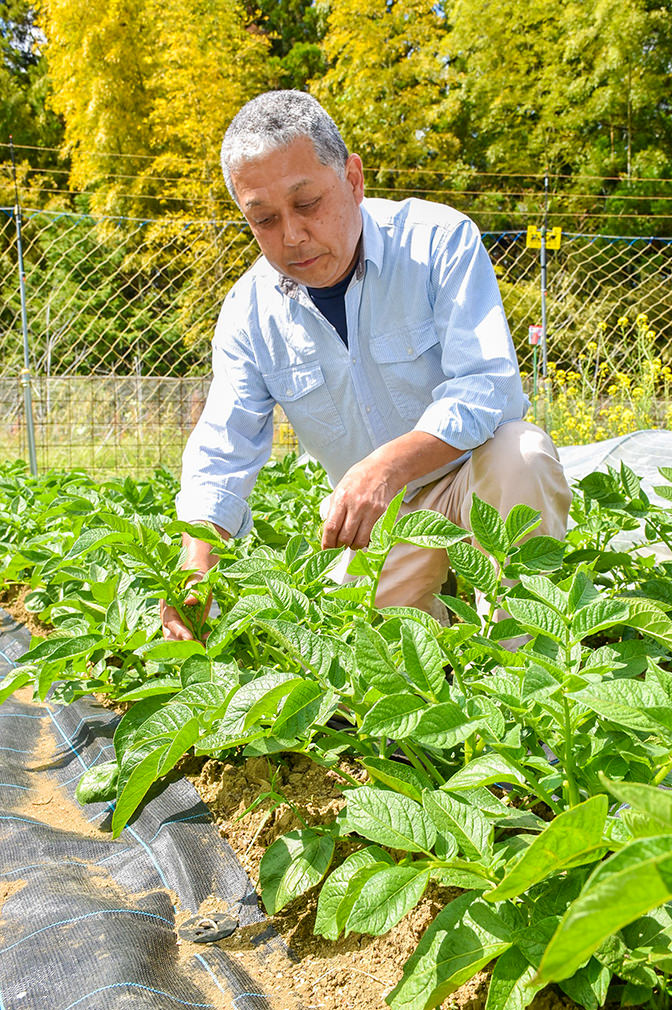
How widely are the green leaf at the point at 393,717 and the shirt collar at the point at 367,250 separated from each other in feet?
4.79

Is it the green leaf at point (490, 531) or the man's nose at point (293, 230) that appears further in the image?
the man's nose at point (293, 230)

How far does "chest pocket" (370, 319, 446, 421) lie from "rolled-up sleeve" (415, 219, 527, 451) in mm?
46

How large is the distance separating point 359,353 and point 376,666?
1.44m

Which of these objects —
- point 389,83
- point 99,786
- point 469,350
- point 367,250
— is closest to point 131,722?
point 99,786

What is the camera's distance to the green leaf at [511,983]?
67 centimetres

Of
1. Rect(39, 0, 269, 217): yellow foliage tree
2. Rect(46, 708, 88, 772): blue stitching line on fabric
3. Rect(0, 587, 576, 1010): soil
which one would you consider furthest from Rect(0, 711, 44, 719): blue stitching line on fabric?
Rect(39, 0, 269, 217): yellow foliage tree

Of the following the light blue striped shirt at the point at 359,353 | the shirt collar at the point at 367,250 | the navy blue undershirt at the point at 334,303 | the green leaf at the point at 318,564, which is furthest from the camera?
the navy blue undershirt at the point at 334,303

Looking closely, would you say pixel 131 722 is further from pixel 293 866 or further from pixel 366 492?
pixel 366 492

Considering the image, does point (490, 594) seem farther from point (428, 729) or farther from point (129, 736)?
point (129, 736)

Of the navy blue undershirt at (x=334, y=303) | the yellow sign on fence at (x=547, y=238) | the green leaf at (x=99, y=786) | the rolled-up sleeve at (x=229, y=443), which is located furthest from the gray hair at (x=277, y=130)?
the yellow sign on fence at (x=547, y=238)

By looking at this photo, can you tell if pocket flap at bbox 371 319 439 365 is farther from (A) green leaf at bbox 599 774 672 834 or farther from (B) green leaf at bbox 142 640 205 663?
(A) green leaf at bbox 599 774 672 834

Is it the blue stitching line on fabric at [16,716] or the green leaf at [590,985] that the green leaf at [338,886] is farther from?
the blue stitching line on fabric at [16,716]

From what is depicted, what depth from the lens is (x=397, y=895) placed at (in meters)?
0.67

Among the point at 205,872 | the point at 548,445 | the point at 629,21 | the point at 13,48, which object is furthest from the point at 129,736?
the point at 13,48
